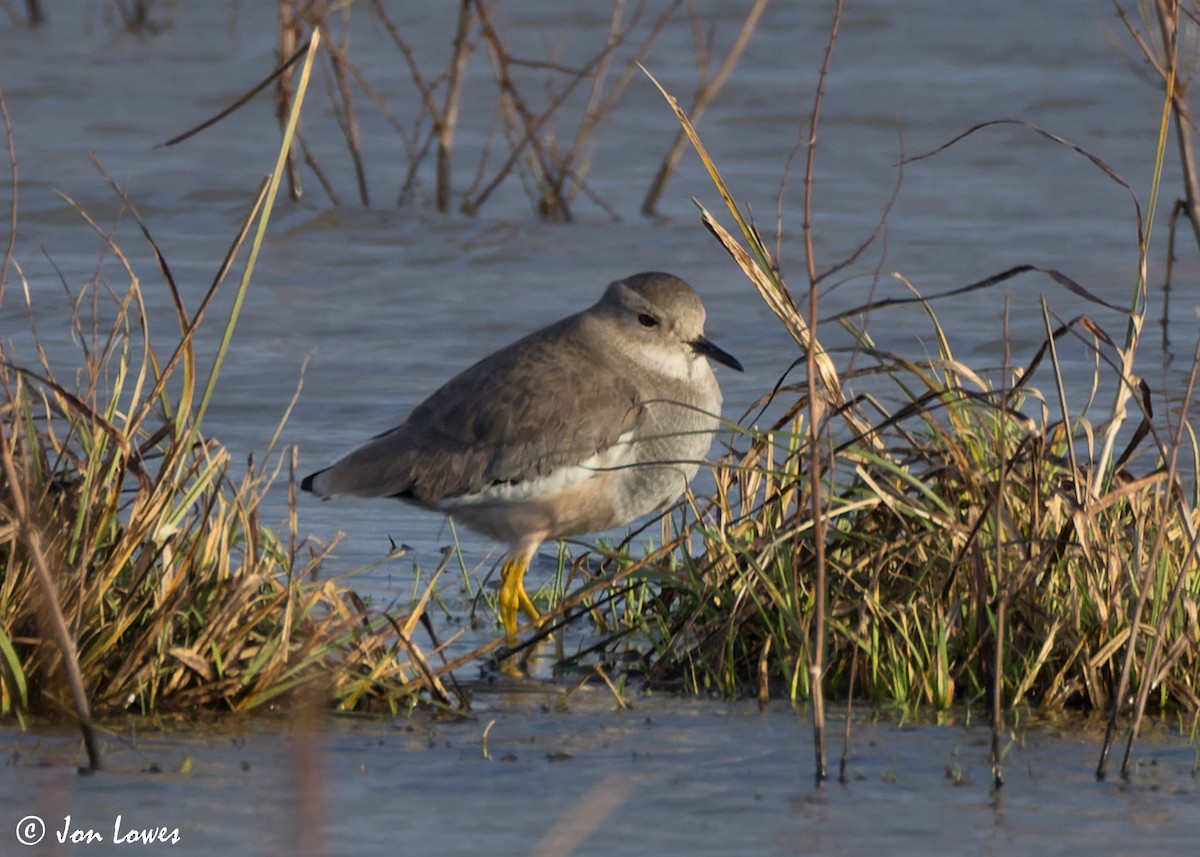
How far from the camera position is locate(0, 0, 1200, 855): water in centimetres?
365

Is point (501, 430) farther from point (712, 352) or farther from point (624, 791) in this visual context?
point (624, 791)

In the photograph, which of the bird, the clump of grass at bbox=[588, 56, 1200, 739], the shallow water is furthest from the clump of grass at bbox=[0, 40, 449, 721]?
the bird

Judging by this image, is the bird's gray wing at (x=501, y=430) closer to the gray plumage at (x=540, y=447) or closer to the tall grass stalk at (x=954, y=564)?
the gray plumage at (x=540, y=447)

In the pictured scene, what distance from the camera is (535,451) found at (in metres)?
5.52

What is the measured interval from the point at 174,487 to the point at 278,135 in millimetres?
10794

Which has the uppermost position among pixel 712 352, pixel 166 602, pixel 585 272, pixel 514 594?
pixel 712 352

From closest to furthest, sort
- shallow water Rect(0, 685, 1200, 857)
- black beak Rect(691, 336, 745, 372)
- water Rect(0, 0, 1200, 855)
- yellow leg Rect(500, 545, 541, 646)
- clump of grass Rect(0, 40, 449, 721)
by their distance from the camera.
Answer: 1. shallow water Rect(0, 685, 1200, 857)
2. water Rect(0, 0, 1200, 855)
3. clump of grass Rect(0, 40, 449, 721)
4. yellow leg Rect(500, 545, 541, 646)
5. black beak Rect(691, 336, 745, 372)

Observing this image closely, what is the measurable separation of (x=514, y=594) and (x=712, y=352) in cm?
112

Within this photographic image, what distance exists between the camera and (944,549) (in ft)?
14.3

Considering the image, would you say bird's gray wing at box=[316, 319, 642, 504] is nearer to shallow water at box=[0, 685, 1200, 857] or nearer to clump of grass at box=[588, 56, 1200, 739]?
clump of grass at box=[588, 56, 1200, 739]

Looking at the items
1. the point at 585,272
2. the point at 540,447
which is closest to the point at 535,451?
the point at 540,447

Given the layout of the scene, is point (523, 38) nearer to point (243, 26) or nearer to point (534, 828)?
point (243, 26)

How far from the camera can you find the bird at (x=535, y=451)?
A: 215 inches

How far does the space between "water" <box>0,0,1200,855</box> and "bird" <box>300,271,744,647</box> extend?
0.28 metres
